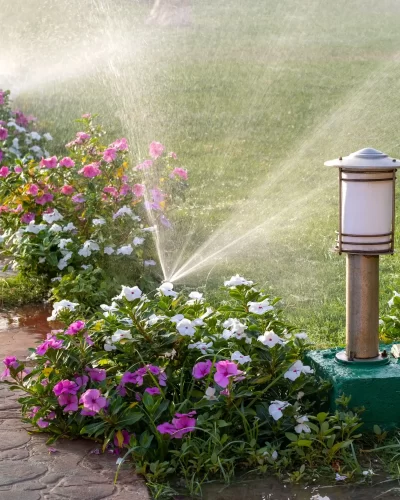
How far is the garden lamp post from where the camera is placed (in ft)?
9.96

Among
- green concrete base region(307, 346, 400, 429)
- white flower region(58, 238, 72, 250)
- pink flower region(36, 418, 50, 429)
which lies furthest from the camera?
white flower region(58, 238, 72, 250)

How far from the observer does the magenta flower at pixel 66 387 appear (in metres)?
3.05

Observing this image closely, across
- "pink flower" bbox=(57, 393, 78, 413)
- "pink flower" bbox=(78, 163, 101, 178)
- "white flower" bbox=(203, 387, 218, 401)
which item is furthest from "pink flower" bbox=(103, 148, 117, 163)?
"white flower" bbox=(203, 387, 218, 401)

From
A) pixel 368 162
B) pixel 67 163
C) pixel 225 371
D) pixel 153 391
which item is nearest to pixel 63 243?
pixel 67 163

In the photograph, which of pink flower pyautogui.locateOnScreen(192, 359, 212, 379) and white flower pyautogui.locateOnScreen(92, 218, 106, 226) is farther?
white flower pyautogui.locateOnScreen(92, 218, 106, 226)

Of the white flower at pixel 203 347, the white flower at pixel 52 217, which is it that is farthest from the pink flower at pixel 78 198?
the white flower at pixel 203 347

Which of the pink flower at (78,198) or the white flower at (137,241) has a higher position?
the pink flower at (78,198)

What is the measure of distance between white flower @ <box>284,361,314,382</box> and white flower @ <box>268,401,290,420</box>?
10 cm

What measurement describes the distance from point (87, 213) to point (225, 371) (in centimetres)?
213

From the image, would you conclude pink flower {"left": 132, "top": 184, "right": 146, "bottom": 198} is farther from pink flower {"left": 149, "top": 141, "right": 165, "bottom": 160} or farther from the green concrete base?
the green concrete base

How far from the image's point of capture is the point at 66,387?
3.05 m

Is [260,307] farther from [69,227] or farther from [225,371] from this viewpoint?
[69,227]

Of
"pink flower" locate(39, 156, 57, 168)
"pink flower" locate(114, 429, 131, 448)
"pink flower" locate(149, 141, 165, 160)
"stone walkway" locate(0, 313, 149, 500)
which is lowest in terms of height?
"stone walkway" locate(0, 313, 149, 500)

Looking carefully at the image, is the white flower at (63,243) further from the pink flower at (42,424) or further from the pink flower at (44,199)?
the pink flower at (42,424)
